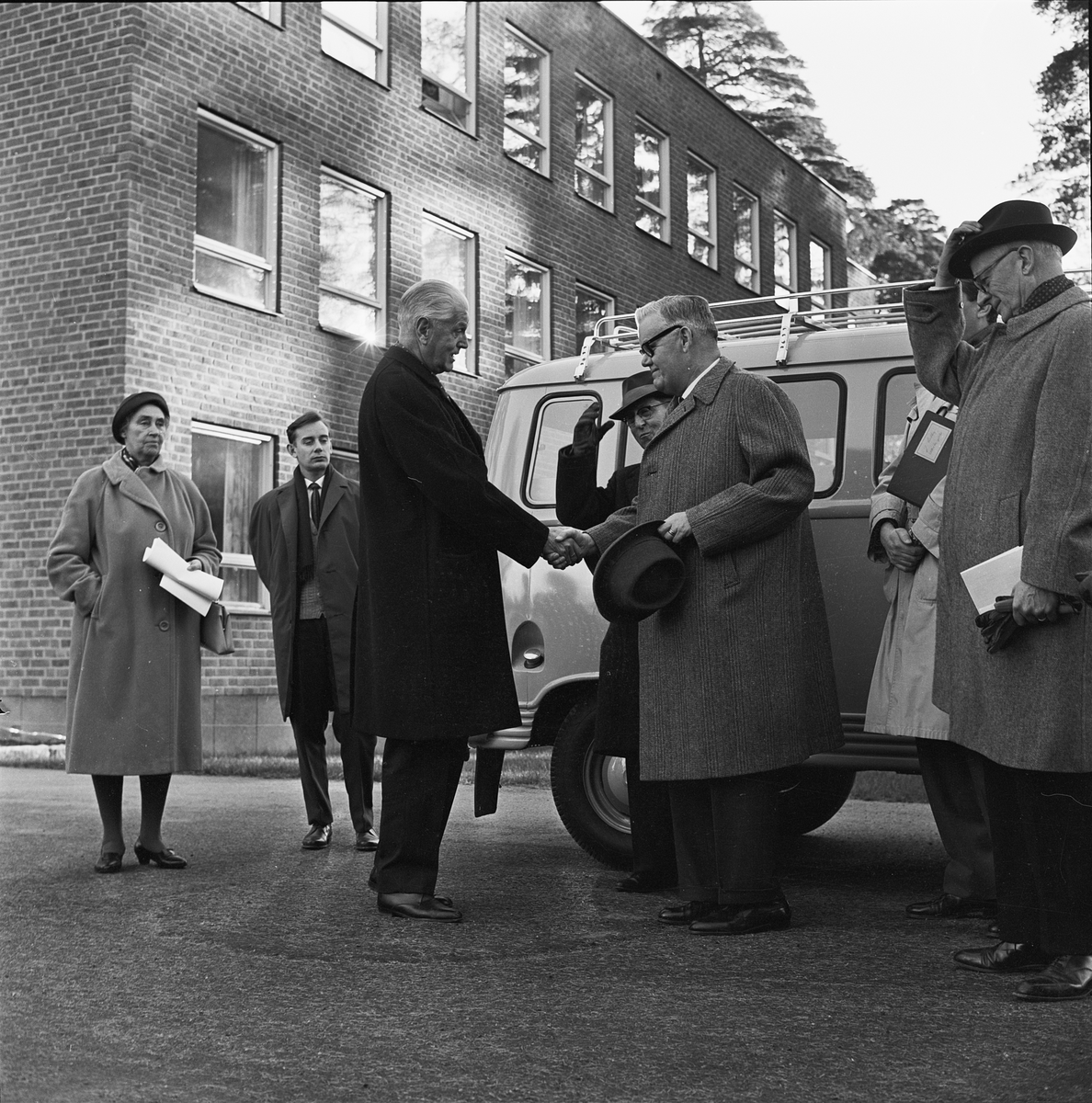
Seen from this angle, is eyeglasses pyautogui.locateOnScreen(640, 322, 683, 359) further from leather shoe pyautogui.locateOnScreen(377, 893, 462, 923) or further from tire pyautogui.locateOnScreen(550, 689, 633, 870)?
leather shoe pyautogui.locateOnScreen(377, 893, 462, 923)

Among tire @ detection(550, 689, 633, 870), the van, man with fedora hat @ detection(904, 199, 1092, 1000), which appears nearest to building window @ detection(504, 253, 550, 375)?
the van

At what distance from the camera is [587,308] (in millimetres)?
22781

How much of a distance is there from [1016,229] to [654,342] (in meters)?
1.45

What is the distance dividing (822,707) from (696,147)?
21.9m

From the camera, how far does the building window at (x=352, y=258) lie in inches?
683

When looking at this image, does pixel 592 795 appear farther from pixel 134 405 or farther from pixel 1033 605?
pixel 1033 605

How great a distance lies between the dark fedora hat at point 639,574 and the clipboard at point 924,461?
3.43 ft

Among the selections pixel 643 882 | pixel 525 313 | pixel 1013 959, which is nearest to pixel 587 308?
pixel 525 313

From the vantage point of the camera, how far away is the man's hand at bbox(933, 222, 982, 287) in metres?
4.81

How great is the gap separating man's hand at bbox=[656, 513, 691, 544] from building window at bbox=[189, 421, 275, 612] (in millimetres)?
10670

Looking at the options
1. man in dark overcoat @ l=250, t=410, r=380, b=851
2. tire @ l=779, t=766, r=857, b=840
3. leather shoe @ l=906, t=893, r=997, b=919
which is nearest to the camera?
leather shoe @ l=906, t=893, r=997, b=919

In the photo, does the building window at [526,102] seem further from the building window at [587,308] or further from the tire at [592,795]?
the tire at [592,795]

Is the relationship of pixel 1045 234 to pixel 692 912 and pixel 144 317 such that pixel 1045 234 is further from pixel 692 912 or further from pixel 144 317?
pixel 144 317

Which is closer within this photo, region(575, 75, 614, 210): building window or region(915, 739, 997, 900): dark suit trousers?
region(915, 739, 997, 900): dark suit trousers
